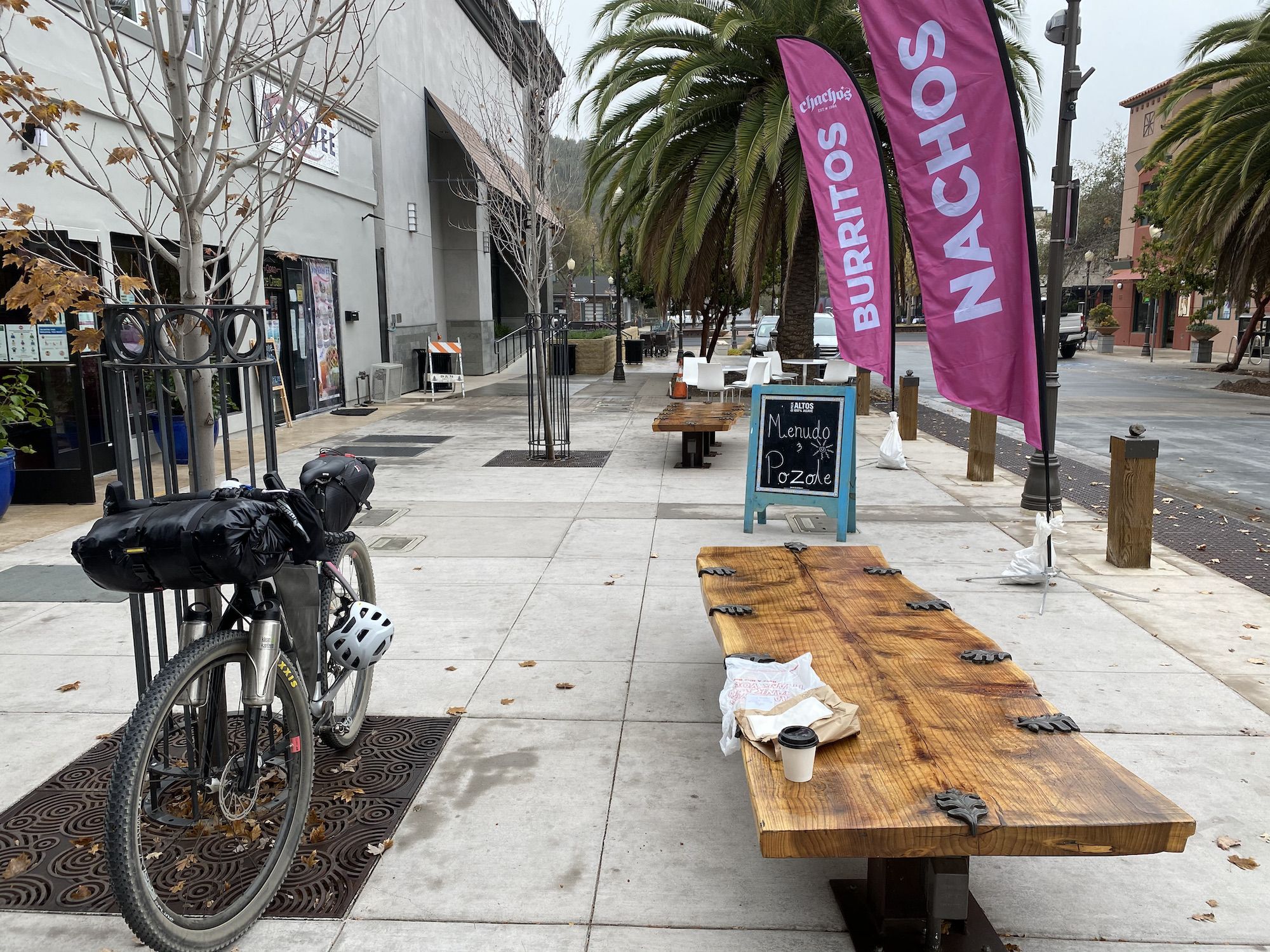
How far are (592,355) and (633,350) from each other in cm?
525

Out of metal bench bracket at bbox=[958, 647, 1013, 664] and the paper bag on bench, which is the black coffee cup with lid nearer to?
the paper bag on bench

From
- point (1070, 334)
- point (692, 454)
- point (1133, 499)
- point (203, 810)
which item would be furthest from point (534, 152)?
point (1070, 334)

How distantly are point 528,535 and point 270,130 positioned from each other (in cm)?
450

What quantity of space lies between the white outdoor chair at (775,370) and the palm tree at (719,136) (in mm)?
1296

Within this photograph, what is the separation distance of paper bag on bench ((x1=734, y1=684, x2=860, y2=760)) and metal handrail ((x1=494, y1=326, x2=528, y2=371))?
26.4 m

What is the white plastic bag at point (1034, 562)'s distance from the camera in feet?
22.1

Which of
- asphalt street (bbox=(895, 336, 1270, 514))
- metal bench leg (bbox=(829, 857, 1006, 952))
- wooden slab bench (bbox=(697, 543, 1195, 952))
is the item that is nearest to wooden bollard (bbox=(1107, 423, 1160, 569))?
asphalt street (bbox=(895, 336, 1270, 514))

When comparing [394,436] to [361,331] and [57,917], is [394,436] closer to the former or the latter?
[361,331]

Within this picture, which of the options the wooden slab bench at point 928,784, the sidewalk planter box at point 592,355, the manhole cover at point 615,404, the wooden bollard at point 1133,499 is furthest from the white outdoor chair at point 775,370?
the wooden slab bench at point 928,784

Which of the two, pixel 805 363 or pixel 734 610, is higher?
pixel 805 363

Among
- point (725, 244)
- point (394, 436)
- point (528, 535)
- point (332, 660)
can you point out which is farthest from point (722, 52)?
point (332, 660)

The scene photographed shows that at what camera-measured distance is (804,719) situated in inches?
123

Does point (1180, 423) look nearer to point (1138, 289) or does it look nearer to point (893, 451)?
point (893, 451)

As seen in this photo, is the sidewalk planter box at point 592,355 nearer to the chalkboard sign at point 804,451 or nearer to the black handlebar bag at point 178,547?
the chalkboard sign at point 804,451
